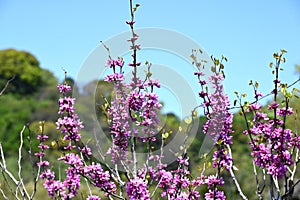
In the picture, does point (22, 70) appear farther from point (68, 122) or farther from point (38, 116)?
point (68, 122)

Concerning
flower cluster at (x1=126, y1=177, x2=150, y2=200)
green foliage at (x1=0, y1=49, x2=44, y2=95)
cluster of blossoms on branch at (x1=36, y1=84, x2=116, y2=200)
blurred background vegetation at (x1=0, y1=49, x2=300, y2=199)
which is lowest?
flower cluster at (x1=126, y1=177, x2=150, y2=200)

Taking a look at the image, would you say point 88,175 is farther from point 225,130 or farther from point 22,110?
point 22,110

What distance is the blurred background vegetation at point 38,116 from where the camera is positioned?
12.9m

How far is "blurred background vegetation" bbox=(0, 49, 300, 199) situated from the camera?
12852 millimetres

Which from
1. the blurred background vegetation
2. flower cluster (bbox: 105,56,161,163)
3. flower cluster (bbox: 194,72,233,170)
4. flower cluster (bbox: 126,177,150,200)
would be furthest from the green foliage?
flower cluster (bbox: 126,177,150,200)

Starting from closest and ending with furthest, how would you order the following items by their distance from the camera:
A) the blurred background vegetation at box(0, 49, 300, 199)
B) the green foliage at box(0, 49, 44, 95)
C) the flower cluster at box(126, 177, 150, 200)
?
the flower cluster at box(126, 177, 150, 200) < the blurred background vegetation at box(0, 49, 300, 199) < the green foliage at box(0, 49, 44, 95)

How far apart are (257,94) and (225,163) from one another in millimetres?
602

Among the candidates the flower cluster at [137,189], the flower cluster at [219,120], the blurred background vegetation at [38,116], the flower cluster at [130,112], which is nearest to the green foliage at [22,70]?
the blurred background vegetation at [38,116]

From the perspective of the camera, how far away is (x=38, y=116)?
3059 cm

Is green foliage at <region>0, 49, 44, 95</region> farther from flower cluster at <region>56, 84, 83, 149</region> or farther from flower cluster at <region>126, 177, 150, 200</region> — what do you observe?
flower cluster at <region>126, 177, 150, 200</region>

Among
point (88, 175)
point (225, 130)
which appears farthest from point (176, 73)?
point (88, 175)

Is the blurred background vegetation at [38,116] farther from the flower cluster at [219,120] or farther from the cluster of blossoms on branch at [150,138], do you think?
the flower cluster at [219,120]

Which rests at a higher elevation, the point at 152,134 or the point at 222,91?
the point at 222,91

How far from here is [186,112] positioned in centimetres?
367
